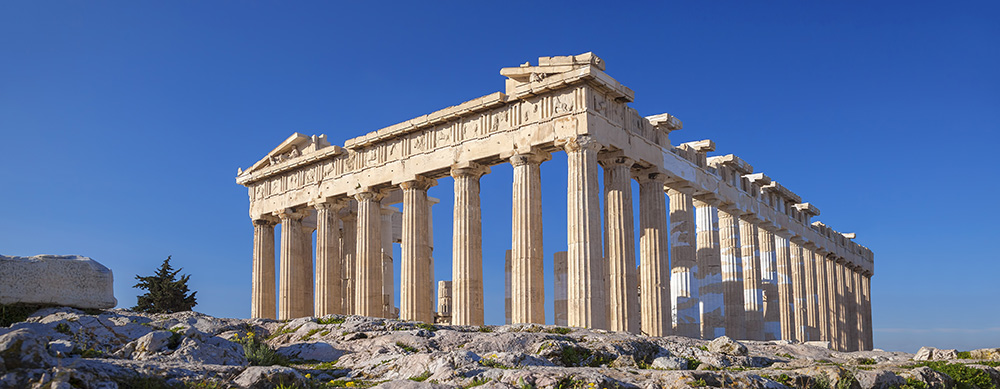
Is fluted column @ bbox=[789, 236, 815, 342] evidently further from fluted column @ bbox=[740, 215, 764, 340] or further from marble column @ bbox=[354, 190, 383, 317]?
marble column @ bbox=[354, 190, 383, 317]

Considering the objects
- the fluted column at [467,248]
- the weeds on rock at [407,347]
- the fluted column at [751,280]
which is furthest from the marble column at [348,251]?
the weeds on rock at [407,347]

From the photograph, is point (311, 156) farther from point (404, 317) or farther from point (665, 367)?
point (665, 367)

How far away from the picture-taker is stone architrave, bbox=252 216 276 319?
41000 millimetres

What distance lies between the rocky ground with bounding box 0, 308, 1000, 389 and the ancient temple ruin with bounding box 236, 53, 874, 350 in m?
8.12

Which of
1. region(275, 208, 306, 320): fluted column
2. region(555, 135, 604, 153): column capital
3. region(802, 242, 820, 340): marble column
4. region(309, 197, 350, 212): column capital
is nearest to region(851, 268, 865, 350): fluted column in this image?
region(802, 242, 820, 340): marble column

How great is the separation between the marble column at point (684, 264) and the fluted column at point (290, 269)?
642 inches

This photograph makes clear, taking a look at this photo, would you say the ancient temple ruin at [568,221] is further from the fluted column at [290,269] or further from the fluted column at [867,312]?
A: the fluted column at [867,312]

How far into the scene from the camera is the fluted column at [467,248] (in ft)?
102

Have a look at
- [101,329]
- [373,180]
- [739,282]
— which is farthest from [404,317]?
[101,329]

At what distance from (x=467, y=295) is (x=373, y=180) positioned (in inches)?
275

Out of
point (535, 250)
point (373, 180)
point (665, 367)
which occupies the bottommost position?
point (665, 367)

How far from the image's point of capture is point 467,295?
1220 inches

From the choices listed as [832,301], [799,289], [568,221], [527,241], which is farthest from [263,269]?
[832,301]

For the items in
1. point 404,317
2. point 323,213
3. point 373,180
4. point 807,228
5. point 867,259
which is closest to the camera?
point 404,317
